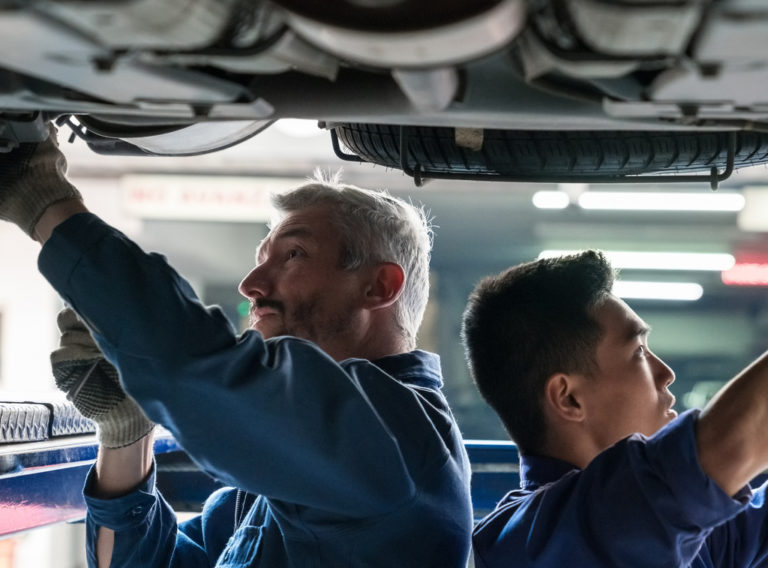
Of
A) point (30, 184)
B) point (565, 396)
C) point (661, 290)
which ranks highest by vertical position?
point (30, 184)

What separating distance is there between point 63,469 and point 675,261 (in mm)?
5184

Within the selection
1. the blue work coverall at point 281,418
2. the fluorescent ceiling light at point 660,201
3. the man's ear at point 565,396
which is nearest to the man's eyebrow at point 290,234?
the blue work coverall at point 281,418

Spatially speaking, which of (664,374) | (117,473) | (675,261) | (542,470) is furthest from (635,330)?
(675,261)

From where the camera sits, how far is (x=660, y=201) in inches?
228

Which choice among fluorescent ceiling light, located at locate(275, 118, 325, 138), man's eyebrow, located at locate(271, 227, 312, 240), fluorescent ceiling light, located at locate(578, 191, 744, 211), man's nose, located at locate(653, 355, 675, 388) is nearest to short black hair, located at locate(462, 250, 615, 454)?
man's nose, located at locate(653, 355, 675, 388)

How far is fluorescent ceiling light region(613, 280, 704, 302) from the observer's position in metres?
6.02

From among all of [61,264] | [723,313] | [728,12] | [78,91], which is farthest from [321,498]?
[723,313]

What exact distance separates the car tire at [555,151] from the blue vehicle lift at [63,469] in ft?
2.60

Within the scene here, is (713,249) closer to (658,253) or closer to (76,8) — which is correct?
(658,253)

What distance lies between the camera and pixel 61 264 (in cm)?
104

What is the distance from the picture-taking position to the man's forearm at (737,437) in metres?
0.97

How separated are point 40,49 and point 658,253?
588 cm

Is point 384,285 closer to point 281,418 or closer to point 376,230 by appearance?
point 376,230

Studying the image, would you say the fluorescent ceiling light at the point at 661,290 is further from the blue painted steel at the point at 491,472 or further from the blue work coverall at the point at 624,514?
the blue work coverall at the point at 624,514
